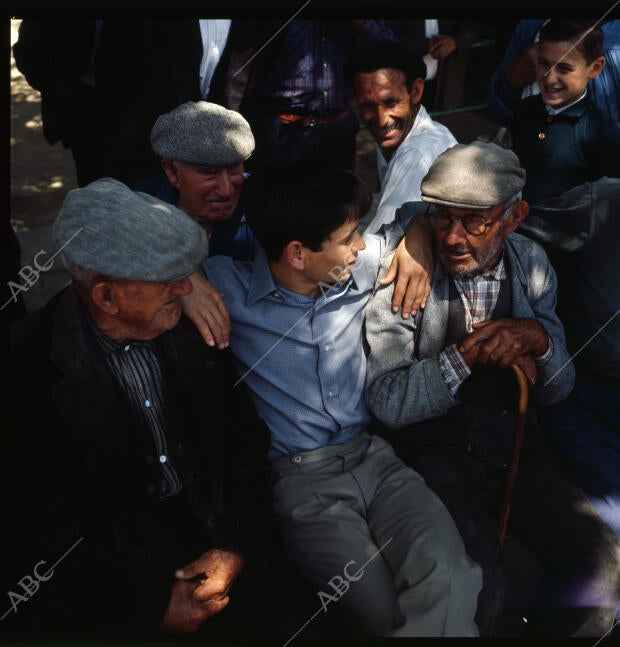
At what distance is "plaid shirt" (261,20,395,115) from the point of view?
4.14 m

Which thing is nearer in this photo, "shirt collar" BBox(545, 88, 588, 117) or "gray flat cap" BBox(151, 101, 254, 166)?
"gray flat cap" BBox(151, 101, 254, 166)

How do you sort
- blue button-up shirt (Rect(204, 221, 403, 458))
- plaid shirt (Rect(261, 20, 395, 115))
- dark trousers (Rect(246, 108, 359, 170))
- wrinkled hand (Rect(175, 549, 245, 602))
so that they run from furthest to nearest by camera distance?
dark trousers (Rect(246, 108, 359, 170)) < plaid shirt (Rect(261, 20, 395, 115)) < blue button-up shirt (Rect(204, 221, 403, 458)) < wrinkled hand (Rect(175, 549, 245, 602))

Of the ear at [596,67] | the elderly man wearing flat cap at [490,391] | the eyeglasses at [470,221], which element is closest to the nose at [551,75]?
the ear at [596,67]

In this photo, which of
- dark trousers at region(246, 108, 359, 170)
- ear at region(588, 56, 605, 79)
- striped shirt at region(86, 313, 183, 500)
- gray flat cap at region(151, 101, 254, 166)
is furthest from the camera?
dark trousers at region(246, 108, 359, 170)

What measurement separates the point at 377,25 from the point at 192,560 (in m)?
3.19

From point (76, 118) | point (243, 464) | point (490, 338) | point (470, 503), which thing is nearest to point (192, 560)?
point (243, 464)

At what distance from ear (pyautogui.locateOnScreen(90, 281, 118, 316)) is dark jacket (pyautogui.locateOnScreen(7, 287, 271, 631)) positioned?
0.28 feet

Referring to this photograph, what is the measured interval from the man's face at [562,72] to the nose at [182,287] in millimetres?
2083

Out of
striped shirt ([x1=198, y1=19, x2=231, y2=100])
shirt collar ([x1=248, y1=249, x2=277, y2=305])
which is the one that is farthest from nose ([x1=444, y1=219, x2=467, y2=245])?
striped shirt ([x1=198, y1=19, x2=231, y2=100])

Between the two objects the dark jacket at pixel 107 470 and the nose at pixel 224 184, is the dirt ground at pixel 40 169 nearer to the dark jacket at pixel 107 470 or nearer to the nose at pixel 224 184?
the nose at pixel 224 184

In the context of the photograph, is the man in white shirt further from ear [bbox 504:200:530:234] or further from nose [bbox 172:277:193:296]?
nose [bbox 172:277:193:296]

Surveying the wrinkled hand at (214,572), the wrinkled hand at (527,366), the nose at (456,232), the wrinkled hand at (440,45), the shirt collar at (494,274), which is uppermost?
the wrinkled hand at (440,45)

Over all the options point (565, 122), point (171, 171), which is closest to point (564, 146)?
point (565, 122)

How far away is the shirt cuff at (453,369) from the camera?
2.84m
